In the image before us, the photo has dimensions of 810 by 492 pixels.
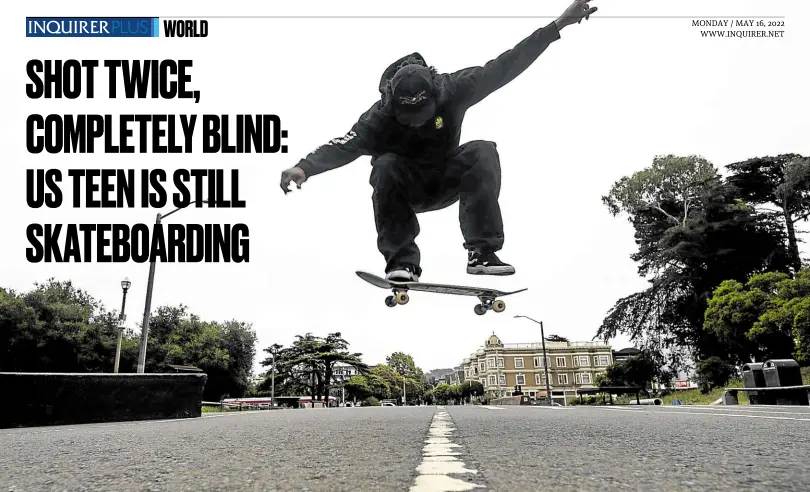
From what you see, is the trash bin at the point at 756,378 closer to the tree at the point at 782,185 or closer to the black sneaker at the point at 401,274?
the black sneaker at the point at 401,274

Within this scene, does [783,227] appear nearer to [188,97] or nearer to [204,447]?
[188,97]

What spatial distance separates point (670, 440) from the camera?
213 cm

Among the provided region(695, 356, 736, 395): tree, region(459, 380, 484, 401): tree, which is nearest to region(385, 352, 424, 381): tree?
region(459, 380, 484, 401): tree

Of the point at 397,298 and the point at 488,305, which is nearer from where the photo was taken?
the point at 397,298

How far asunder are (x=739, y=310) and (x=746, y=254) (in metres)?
6.49

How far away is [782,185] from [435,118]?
94.3 feet

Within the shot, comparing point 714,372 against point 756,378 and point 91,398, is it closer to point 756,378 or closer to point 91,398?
point 756,378

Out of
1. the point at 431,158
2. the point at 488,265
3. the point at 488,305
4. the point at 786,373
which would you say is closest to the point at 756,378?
the point at 786,373

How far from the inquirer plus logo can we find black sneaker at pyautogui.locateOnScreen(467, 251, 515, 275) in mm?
6700

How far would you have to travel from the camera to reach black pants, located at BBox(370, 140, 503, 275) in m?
4.46

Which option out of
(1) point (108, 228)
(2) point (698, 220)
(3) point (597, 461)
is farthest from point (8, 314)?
(2) point (698, 220)

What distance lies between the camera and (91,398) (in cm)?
688
